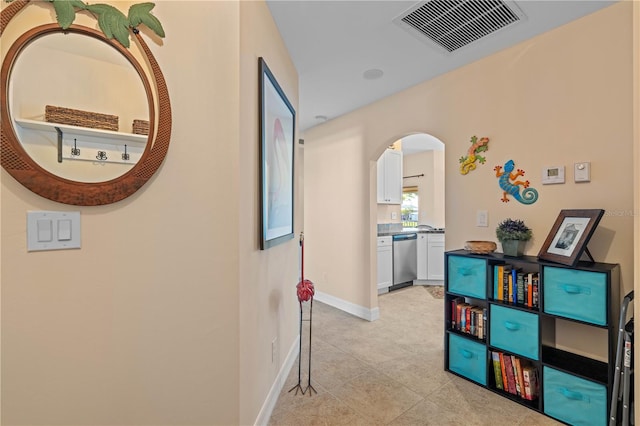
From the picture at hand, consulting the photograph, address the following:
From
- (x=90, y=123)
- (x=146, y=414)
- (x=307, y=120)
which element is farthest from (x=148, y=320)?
(x=307, y=120)

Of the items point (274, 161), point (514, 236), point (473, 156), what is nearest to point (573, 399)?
point (514, 236)

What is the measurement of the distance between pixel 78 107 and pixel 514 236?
8.27ft

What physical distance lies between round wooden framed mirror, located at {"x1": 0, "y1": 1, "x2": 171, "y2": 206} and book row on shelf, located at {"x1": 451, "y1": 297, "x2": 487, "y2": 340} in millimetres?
2277

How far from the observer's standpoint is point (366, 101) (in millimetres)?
3326

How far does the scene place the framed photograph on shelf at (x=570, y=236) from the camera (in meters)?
1.70

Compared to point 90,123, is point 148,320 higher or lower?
lower

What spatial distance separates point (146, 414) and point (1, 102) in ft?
4.08

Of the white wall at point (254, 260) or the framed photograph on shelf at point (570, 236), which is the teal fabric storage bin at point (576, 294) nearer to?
the framed photograph on shelf at point (570, 236)

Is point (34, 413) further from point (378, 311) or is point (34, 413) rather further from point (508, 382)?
point (378, 311)

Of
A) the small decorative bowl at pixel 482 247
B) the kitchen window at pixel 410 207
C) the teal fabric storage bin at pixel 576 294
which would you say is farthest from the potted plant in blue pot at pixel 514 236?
the kitchen window at pixel 410 207

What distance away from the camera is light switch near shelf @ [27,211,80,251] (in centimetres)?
98

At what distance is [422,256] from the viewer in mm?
5004

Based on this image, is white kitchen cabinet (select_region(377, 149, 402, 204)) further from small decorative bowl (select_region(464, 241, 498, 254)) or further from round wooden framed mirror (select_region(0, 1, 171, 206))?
round wooden framed mirror (select_region(0, 1, 171, 206))

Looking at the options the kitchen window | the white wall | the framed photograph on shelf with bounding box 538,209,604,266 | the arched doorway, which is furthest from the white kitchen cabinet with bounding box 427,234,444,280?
the white wall
